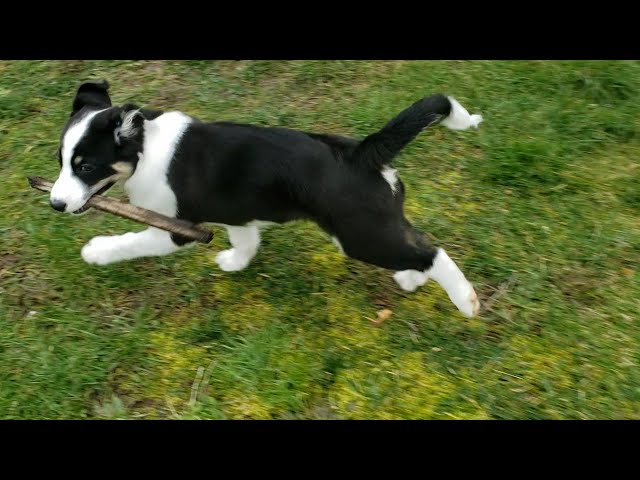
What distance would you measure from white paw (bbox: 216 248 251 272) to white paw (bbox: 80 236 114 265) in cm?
60

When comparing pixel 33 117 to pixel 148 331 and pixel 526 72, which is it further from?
pixel 526 72

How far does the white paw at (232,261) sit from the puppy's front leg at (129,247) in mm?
385

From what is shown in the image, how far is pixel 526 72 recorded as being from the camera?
17.3 ft

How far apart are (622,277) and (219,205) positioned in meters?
2.25

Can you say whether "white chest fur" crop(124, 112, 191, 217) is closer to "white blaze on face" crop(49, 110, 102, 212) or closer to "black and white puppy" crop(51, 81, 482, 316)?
"black and white puppy" crop(51, 81, 482, 316)

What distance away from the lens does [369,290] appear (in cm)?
385

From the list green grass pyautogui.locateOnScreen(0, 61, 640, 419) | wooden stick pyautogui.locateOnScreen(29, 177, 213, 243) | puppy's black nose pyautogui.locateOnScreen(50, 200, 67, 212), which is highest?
puppy's black nose pyautogui.locateOnScreen(50, 200, 67, 212)

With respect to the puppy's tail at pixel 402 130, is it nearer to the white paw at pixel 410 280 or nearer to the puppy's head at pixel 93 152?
the white paw at pixel 410 280

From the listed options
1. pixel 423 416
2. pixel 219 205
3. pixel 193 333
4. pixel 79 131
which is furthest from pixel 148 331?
pixel 423 416

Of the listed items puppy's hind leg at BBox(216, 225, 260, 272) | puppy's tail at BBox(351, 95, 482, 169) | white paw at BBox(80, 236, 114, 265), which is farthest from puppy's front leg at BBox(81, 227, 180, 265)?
puppy's tail at BBox(351, 95, 482, 169)

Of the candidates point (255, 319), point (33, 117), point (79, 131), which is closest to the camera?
point (79, 131)

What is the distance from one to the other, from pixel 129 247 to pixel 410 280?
1495 mm

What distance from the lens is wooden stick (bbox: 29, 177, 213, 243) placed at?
3.42m

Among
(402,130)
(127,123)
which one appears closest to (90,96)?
(127,123)
